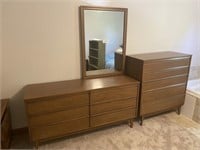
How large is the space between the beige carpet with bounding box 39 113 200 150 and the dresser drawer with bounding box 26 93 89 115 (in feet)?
1.71

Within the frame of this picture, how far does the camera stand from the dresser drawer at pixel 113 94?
7.21 feet

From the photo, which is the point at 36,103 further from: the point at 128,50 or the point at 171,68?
the point at 171,68

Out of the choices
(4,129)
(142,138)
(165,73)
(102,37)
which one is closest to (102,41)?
(102,37)

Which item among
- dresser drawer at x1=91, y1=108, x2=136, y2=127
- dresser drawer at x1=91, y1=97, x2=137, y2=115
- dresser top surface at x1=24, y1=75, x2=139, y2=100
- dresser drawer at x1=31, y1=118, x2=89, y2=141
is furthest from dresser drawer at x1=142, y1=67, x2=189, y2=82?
dresser drawer at x1=31, y1=118, x2=89, y2=141

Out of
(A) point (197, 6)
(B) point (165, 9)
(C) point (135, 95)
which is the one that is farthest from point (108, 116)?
(A) point (197, 6)

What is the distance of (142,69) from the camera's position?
239cm

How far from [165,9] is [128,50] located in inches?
36.1

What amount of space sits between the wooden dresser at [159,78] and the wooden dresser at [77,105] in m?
0.15

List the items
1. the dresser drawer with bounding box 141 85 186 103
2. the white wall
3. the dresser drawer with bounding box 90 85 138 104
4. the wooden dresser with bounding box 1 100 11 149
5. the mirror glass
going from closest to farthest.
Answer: the wooden dresser with bounding box 1 100 11 149 → the white wall → the dresser drawer with bounding box 90 85 138 104 → the mirror glass → the dresser drawer with bounding box 141 85 186 103

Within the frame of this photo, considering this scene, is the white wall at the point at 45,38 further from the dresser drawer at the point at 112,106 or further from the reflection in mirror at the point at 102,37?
the dresser drawer at the point at 112,106

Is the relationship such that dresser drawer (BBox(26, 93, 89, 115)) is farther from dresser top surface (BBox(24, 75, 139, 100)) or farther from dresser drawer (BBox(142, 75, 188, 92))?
dresser drawer (BBox(142, 75, 188, 92))

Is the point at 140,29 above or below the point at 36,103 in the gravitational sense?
above

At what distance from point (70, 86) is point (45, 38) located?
2.18ft

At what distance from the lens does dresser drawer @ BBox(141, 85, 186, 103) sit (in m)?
2.54
